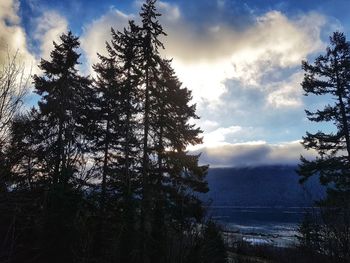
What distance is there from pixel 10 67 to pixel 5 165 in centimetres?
304

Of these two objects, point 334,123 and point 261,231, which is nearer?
point 334,123

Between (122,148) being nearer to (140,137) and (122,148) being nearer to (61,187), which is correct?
(140,137)

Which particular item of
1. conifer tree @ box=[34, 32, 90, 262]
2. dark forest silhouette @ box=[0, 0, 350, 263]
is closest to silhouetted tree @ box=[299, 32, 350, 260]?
dark forest silhouette @ box=[0, 0, 350, 263]

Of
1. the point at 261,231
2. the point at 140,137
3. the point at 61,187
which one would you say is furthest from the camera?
the point at 261,231

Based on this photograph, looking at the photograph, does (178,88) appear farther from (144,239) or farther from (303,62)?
(144,239)

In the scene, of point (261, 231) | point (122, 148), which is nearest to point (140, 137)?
point (122, 148)

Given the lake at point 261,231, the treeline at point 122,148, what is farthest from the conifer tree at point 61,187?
the lake at point 261,231

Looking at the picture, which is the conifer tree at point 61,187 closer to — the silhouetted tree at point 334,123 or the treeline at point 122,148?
the treeline at point 122,148

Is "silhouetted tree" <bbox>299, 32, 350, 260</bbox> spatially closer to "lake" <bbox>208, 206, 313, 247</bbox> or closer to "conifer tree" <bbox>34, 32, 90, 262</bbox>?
"lake" <bbox>208, 206, 313, 247</bbox>

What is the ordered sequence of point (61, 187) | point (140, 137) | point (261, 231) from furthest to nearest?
point (261, 231), point (140, 137), point (61, 187)

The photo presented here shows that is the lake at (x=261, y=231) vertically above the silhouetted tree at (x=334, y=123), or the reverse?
the silhouetted tree at (x=334, y=123)

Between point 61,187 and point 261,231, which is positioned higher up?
point 61,187

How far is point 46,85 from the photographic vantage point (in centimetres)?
2531

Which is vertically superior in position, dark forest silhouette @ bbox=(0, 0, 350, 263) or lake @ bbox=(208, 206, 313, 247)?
dark forest silhouette @ bbox=(0, 0, 350, 263)
